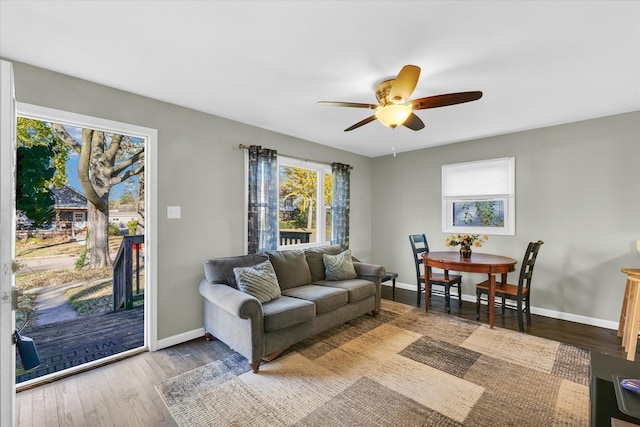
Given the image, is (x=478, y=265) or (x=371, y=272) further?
(x=371, y=272)

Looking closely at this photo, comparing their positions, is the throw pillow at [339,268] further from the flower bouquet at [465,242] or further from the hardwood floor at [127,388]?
the hardwood floor at [127,388]

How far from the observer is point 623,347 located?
9.45 feet

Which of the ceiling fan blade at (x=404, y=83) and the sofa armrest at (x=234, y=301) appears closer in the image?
the ceiling fan blade at (x=404, y=83)

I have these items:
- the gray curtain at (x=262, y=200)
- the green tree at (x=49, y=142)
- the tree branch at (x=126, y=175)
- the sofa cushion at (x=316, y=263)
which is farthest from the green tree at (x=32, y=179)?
the sofa cushion at (x=316, y=263)

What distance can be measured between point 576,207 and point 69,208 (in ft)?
20.5

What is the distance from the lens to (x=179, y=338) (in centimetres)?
303

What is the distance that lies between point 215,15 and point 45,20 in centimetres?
104

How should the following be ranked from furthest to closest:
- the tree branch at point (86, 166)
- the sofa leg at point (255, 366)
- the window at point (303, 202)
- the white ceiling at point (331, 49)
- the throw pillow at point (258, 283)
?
1. the window at point (303, 202)
2. the tree branch at point (86, 166)
3. the throw pillow at point (258, 283)
4. the sofa leg at point (255, 366)
5. the white ceiling at point (331, 49)

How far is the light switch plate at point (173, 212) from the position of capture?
2.99 meters

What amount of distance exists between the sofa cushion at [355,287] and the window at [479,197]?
1.86 m

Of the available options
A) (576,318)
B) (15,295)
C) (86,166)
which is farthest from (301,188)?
(576,318)

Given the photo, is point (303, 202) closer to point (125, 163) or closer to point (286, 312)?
point (286, 312)


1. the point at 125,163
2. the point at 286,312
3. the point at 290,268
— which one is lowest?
the point at 286,312

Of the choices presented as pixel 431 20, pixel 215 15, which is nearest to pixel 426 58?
pixel 431 20
